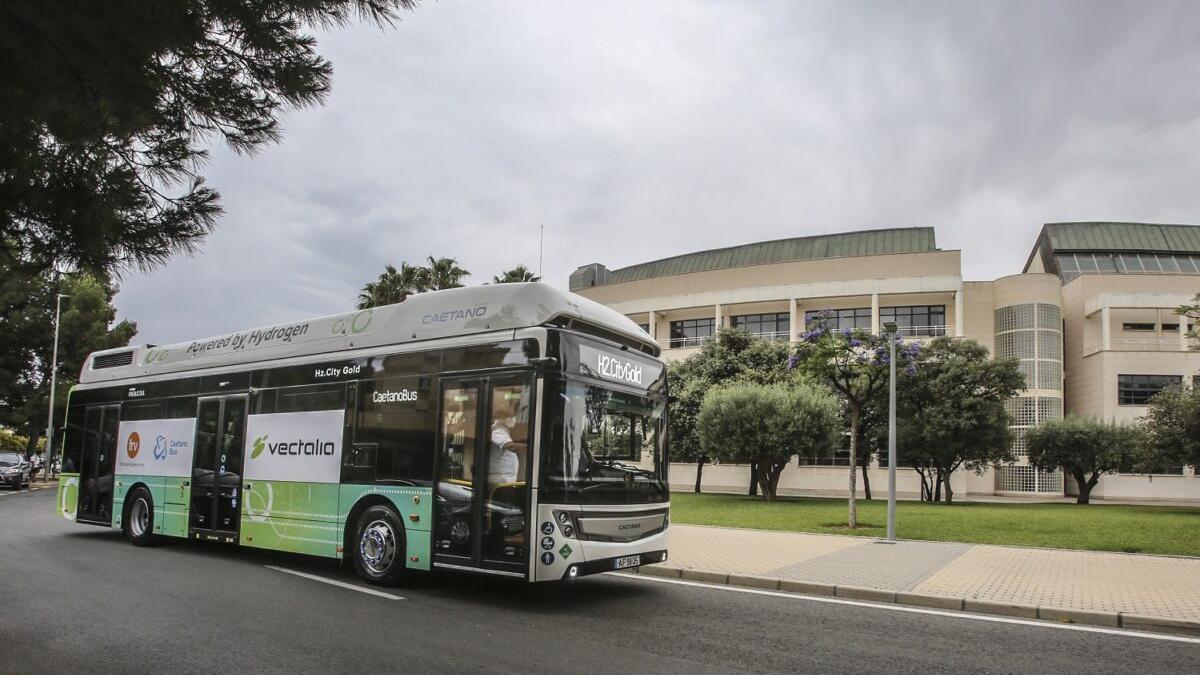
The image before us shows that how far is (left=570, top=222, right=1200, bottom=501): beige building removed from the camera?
152 ft

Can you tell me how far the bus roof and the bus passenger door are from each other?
147 centimetres

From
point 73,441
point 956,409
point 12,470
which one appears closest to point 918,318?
point 956,409

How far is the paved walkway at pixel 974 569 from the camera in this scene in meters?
8.73

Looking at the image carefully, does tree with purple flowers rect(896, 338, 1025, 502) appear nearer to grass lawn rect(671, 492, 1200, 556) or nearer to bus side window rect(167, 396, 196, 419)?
grass lawn rect(671, 492, 1200, 556)

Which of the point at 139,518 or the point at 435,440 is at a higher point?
the point at 435,440

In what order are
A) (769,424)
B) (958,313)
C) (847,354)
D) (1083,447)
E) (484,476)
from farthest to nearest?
(958,313), (1083,447), (769,424), (847,354), (484,476)

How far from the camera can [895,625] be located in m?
7.58

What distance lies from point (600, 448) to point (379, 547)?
3067 mm

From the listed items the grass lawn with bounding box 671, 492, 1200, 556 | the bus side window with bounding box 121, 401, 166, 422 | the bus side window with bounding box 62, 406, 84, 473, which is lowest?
the grass lawn with bounding box 671, 492, 1200, 556

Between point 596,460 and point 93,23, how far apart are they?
18.9 feet

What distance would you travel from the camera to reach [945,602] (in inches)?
341

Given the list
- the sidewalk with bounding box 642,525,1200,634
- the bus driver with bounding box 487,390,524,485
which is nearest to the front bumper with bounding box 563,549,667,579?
the bus driver with bounding box 487,390,524,485

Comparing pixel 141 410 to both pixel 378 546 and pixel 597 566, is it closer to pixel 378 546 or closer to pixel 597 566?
pixel 378 546

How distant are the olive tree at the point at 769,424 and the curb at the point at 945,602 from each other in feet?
60.3
